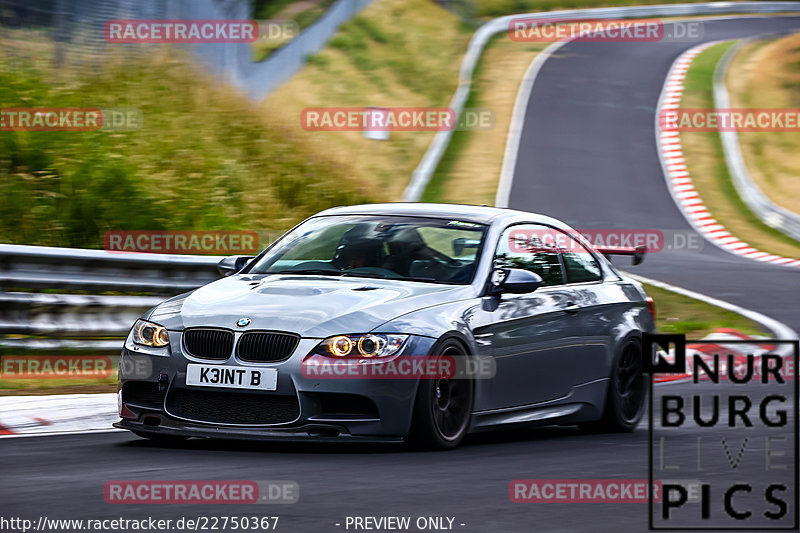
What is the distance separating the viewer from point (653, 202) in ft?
Result: 95.3

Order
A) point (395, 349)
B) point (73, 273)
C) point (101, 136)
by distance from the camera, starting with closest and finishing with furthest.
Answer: point (395, 349) → point (73, 273) → point (101, 136)

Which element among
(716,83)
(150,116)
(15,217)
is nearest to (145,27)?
(150,116)

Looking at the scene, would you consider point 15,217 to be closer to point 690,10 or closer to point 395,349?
point 395,349

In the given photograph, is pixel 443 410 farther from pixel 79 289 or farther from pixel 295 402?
pixel 79 289

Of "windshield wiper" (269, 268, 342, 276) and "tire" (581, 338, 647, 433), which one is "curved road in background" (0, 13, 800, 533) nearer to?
"tire" (581, 338, 647, 433)

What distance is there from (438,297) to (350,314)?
2.13 ft

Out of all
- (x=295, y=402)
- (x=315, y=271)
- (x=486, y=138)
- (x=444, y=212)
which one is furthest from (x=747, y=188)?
(x=295, y=402)

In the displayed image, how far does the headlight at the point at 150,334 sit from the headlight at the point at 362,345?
0.87 m

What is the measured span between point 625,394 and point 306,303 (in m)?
2.85

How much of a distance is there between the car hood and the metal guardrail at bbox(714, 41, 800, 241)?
21106mm

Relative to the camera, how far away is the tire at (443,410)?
7387mm

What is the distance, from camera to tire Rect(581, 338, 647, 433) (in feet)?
30.5

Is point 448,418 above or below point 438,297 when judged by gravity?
below

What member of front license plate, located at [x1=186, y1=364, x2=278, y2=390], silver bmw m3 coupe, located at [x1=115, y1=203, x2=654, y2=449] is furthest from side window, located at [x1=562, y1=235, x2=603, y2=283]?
front license plate, located at [x1=186, y1=364, x2=278, y2=390]
